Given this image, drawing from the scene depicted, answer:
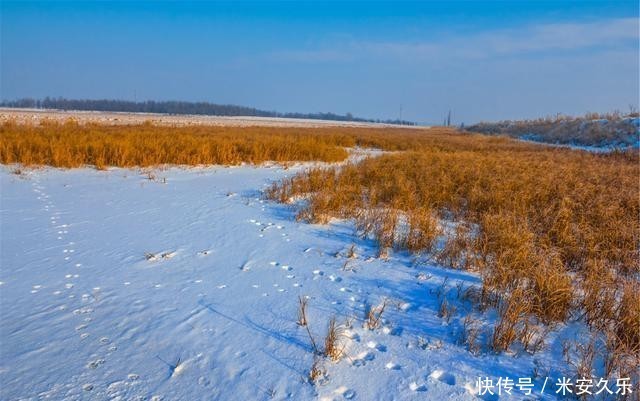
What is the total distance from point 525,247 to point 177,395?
391 cm

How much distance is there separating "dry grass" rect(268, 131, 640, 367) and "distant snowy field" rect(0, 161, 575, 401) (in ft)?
0.97

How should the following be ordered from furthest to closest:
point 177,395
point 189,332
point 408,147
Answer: point 408,147 → point 189,332 → point 177,395

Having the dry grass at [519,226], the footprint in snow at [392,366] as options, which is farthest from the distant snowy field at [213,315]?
the dry grass at [519,226]

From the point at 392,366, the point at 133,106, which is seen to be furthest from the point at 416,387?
the point at 133,106

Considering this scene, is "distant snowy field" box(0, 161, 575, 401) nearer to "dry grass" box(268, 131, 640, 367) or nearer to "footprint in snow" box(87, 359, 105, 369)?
"footprint in snow" box(87, 359, 105, 369)

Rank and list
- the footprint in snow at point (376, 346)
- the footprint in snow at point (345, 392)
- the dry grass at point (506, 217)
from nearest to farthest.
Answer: the footprint in snow at point (345, 392) < the footprint in snow at point (376, 346) < the dry grass at point (506, 217)

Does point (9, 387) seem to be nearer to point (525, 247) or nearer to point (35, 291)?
point (35, 291)

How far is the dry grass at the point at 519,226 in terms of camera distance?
129 inches

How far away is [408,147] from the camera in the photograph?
20531 mm

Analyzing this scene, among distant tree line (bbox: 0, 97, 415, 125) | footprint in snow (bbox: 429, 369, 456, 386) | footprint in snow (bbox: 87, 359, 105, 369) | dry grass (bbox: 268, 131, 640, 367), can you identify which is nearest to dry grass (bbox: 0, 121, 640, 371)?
dry grass (bbox: 268, 131, 640, 367)

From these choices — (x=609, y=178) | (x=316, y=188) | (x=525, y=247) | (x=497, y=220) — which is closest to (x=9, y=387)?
(x=525, y=247)

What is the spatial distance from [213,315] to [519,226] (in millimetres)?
4131

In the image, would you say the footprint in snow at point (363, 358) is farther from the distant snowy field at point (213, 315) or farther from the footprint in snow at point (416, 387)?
the footprint in snow at point (416, 387)

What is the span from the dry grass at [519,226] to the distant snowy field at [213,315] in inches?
11.7
